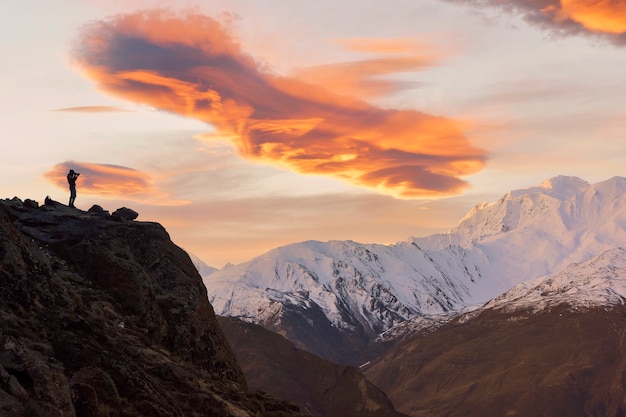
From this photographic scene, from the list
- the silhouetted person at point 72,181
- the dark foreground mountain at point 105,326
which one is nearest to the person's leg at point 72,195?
the silhouetted person at point 72,181

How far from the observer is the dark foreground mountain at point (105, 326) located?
31.1m

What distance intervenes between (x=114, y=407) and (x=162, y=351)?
12.2 metres

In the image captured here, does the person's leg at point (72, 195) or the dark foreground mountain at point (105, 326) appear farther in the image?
the person's leg at point (72, 195)

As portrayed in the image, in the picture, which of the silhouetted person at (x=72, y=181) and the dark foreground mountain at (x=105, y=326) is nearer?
the dark foreground mountain at (x=105, y=326)

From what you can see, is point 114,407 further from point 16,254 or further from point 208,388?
point 208,388

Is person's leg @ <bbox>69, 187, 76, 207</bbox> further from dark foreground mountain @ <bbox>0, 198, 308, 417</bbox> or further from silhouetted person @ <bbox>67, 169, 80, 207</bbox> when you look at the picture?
dark foreground mountain @ <bbox>0, 198, 308, 417</bbox>

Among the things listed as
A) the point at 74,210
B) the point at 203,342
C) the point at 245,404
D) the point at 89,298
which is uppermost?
the point at 74,210

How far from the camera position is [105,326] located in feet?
133

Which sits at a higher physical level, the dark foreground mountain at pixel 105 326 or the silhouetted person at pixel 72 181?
the silhouetted person at pixel 72 181

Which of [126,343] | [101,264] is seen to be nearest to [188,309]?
[101,264]

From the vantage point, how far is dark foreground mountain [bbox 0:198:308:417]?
3106 centimetres

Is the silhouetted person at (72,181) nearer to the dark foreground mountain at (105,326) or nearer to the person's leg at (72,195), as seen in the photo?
the person's leg at (72,195)

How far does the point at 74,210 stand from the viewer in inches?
2472

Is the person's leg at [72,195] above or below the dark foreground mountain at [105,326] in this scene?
above
